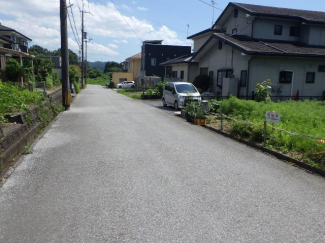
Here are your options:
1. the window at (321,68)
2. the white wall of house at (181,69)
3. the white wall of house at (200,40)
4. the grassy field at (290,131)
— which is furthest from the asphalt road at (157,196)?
the white wall of house at (200,40)

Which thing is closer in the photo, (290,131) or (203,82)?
(290,131)

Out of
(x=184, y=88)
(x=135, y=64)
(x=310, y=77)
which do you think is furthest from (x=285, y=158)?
(x=135, y=64)

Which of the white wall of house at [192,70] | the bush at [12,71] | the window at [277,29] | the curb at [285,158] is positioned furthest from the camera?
the white wall of house at [192,70]

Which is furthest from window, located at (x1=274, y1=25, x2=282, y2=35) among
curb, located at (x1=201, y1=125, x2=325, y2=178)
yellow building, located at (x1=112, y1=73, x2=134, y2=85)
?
yellow building, located at (x1=112, y1=73, x2=134, y2=85)

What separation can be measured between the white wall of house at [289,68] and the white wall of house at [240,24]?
404cm

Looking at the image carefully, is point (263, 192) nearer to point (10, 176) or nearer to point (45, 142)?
point (10, 176)

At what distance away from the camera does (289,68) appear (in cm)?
1861

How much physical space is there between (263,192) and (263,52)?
45.2 feet

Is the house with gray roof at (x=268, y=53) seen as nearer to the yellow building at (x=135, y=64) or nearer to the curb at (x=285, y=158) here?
the curb at (x=285, y=158)

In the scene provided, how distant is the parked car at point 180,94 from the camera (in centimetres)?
1643

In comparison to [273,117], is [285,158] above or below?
below

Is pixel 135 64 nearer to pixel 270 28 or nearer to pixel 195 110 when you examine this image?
pixel 270 28

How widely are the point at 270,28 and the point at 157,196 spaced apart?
20.1 metres

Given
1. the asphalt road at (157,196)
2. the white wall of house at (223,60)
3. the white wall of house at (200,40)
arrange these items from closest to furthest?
1. the asphalt road at (157,196)
2. the white wall of house at (223,60)
3. the white wall of house at (200,40)
